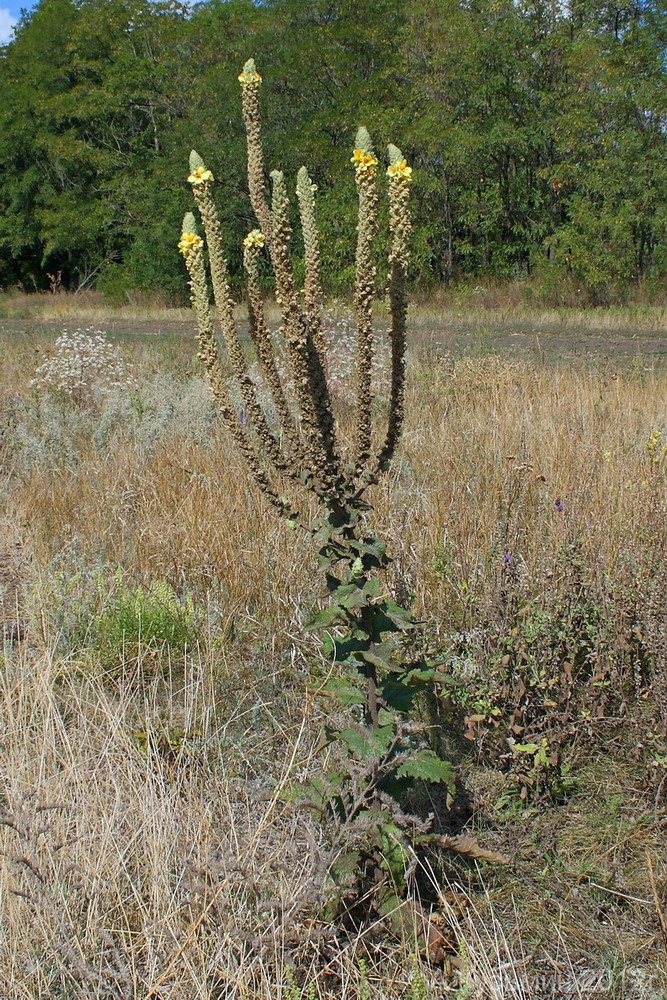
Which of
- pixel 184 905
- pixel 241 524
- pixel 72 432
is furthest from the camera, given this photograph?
pixel 72 432

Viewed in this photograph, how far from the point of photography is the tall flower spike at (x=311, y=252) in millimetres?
2078

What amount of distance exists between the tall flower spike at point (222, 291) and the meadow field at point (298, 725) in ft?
3.15

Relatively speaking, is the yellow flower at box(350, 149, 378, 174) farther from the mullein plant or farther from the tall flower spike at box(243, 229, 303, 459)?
the tall flower spike at box(243, 229, 303, 459)

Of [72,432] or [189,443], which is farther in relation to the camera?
[72,432]

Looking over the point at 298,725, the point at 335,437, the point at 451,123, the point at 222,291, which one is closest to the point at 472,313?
the point at 451,123

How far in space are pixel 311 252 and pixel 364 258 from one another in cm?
14

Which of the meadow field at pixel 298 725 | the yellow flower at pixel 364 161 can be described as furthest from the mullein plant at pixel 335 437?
the meadow field at pixel 298 725

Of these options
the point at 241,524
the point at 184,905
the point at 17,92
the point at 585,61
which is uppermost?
the point at 17,92

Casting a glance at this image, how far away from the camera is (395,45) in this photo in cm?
2548

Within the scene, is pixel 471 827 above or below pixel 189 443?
below

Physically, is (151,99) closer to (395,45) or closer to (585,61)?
(395,45)

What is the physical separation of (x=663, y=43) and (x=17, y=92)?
29774mm

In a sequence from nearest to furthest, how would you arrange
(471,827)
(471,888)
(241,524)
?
(471,888) < (471,827) < (241,524)

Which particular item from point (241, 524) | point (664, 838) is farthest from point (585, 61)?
point (664, 838)
